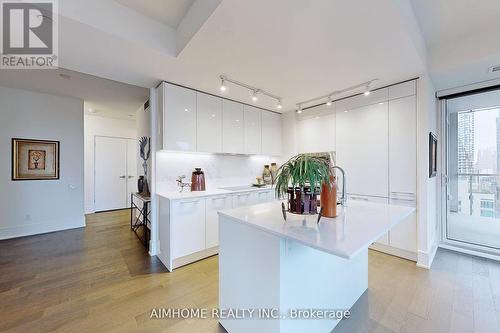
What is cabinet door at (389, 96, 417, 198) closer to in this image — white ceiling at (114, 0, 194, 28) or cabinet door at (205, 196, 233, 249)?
cabinet door at (205, 196, 233, 249)

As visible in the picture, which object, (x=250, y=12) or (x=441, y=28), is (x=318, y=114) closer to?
(x=441, y=28)

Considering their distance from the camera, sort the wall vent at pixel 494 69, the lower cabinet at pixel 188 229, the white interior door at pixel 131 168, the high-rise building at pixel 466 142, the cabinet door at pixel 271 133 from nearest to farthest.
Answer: the wall vent at pixel 494 69
the lower cabinet at pixel 188 229
the high-rise building at pixel 466 142
the cabinet door at pixel 271 133
the white interior door at pixel 131 168

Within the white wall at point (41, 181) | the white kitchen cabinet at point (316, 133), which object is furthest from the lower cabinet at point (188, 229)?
the white wall at point (41, 181)

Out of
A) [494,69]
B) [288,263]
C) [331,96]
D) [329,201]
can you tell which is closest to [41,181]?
[288,263]

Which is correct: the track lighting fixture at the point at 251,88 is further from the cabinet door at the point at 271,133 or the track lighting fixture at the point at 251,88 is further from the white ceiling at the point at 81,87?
the white ceiling at the point at 81,87

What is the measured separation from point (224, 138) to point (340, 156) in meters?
2.01

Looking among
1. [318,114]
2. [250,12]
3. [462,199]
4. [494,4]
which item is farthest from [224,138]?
[462,199]

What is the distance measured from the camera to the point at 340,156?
3.44 m

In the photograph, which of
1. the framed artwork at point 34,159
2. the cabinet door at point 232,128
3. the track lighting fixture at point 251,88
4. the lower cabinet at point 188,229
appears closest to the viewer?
the lower cabinet at point 188,229

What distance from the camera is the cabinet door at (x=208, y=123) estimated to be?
310 centimetres

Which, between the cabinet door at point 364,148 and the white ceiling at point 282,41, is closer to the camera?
the white ceiling at point 282,41

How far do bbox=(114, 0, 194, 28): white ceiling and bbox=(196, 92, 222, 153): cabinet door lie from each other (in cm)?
117

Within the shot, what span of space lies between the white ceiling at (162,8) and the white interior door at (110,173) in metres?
5.02

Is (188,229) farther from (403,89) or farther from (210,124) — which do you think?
(403,89)
